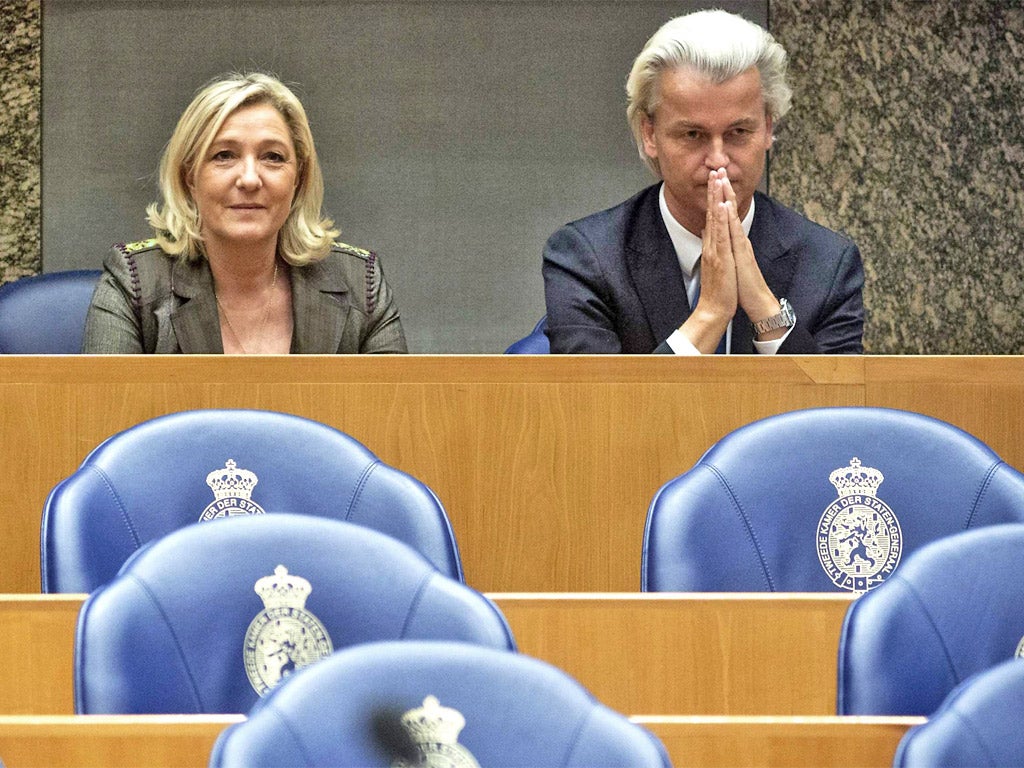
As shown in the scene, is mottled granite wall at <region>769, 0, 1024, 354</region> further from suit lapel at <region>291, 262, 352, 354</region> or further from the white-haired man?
suit lapel at <region>291, 262, 352, 354</region>

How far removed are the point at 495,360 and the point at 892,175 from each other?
2.14 meters

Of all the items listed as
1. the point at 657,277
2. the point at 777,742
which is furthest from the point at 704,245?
the point at 777,742

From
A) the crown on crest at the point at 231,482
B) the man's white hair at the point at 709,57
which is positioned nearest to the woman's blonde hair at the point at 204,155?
the man's white hair at the point at 709,57

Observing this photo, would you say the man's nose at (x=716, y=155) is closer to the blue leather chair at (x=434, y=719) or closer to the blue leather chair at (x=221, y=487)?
the blue leather chair at (x=221, y=487)

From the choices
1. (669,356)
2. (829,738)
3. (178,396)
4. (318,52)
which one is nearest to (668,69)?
(669,356)

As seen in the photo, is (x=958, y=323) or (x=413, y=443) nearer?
(x=413, y=443)

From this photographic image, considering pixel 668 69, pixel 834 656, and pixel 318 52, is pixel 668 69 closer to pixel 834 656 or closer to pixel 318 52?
pixel 834 656

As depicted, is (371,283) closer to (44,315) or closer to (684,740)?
(44,315)

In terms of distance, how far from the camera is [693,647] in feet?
5.26

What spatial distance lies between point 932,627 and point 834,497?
0.47m

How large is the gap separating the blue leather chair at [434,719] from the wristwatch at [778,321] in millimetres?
1411

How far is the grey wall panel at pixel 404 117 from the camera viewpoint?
13.1 feet

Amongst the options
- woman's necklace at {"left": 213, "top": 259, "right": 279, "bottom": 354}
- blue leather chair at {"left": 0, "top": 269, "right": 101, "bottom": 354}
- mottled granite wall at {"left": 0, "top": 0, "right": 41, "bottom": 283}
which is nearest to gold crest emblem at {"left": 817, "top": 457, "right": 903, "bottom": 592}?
woman's necklace at {"left": 213, "top": 259, "right": 279, "bottom": 354}

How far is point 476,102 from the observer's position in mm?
4004
